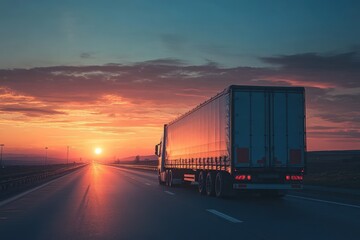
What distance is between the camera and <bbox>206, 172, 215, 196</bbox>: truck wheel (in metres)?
21.5

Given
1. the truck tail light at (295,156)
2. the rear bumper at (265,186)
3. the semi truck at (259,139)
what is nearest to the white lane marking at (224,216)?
the rear bumper at (265,186)

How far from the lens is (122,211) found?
15742mm

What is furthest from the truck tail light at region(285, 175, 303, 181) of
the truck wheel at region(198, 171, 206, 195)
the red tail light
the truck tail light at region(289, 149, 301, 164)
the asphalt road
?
the truck wheel at region(198, 171, 206, 195)

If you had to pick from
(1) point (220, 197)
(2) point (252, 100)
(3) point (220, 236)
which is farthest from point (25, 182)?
(3) point (220, 236)

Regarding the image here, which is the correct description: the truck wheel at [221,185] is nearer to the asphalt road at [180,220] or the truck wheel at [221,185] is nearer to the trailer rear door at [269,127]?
the asphalt road at [180,220]

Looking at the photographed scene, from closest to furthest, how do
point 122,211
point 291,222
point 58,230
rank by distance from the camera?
point 58,230, point 291,222, point 122,211

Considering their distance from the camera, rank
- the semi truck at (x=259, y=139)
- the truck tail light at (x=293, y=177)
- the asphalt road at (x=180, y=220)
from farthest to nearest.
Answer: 1. the truck tail light at (x=293, y=177)
2. the semi truck at (x=259, y=139)
3. the asphalt road at (x=180, y=220)

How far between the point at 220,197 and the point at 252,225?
26.8ft

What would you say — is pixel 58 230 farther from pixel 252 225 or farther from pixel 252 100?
pixel 252 100

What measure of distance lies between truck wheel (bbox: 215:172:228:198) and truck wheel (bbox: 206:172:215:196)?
743mm

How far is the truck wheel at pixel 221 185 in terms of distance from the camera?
781 inches

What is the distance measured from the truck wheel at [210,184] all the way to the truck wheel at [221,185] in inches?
29.3

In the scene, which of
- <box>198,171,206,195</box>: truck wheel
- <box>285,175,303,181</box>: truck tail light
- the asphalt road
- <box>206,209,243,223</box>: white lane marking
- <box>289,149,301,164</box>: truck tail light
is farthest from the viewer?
<box>198,171,206,195</box>: truck wheel

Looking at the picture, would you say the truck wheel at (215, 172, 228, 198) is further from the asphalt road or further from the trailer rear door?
the trailer rear door
